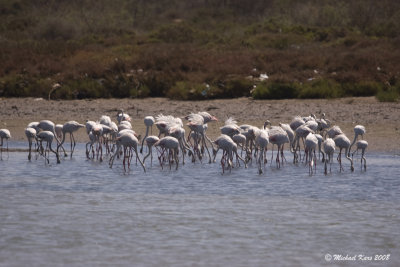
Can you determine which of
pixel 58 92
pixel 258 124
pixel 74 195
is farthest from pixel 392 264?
pixel 58 92

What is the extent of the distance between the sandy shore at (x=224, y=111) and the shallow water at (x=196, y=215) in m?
3.45

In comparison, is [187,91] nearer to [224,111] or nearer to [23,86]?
[224,111]

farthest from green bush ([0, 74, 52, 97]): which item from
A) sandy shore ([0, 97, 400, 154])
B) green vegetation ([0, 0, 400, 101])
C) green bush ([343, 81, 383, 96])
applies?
green bush ([343, 81, 383, 96])

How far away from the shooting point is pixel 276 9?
173 feet

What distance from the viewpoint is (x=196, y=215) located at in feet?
26.9

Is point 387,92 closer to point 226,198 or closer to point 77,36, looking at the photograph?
point 226,198

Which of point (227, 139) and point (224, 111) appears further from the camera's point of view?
point (224, 111)

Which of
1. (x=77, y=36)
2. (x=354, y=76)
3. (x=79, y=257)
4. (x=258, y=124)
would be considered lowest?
(x=79, y=257)

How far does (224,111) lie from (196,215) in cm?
1012

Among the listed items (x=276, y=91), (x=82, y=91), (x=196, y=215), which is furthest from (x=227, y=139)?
(x=82, y=91)

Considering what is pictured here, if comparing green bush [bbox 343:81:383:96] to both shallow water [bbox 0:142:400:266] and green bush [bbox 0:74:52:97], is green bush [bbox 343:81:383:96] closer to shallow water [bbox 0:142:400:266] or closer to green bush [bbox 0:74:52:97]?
shallow water [bbox 0:142:400:266]

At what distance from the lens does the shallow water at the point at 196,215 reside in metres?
6.37

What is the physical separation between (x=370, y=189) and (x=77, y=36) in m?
32.1

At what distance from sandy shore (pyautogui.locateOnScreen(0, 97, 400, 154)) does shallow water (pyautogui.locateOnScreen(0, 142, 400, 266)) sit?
11.3 feet
